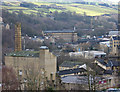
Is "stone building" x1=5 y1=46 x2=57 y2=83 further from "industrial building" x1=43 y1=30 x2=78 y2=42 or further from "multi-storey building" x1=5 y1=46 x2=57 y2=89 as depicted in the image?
"industrial building" x1=43 y1=30 x2=78 y2=42

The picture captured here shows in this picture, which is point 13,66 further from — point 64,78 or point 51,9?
point 51,9

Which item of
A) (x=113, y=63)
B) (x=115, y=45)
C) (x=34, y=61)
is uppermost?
(x=34, y=61)

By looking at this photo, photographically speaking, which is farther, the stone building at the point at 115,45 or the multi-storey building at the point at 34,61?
the stone building at the point at 115,45

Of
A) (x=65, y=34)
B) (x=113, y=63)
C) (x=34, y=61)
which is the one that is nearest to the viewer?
(x=34, y=61)

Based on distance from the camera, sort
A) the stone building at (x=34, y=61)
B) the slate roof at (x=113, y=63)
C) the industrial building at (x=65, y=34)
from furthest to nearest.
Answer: the industrial building at (x=65, y=34) < the slate roof at (x=113, y=63) < the stone building at (x=34, y=61)

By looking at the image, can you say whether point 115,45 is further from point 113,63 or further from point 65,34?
point 65,34

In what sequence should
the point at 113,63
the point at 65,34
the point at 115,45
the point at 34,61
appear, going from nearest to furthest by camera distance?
the point at 34,61
the point at 113,63
the point at 115,45
the point at 65,34

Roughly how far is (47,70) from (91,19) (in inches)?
3045

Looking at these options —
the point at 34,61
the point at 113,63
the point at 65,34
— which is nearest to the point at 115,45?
Result: the point at 113,63

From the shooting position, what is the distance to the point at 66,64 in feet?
124

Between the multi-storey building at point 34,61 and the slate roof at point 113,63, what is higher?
the multi-storey building at point 34,61

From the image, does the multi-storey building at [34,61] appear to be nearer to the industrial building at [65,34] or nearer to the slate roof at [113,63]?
the slate roof at [113,63]

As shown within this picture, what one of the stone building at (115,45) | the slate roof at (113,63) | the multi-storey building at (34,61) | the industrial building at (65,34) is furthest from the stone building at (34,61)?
the industrial building at (65,34)

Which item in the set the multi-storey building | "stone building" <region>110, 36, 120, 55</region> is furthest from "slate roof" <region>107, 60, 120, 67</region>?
"stone building" <region>110, 36, 120, 55</region>
